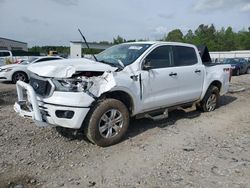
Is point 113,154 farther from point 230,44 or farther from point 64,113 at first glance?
point 230,44

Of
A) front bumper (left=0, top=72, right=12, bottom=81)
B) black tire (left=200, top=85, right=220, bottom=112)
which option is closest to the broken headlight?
black tire (left=200, top=85, right=220, bottom=112)

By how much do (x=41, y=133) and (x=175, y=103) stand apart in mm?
2865

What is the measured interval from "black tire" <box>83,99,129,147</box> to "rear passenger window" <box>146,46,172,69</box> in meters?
1.20

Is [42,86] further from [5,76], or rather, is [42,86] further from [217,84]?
[5,76]

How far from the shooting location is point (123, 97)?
5.66 m

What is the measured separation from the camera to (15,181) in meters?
4.10

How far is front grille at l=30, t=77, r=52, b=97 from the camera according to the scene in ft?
16.4

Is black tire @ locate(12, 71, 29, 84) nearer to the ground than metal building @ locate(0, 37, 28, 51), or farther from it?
nearer to the ground

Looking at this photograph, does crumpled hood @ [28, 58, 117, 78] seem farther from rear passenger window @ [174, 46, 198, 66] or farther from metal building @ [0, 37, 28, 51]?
metal building @ [0, 37, 28, 51]

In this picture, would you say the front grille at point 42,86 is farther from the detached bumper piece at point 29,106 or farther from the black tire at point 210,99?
the black tire at point 210,99

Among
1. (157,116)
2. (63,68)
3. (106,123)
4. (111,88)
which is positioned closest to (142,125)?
(157,116)

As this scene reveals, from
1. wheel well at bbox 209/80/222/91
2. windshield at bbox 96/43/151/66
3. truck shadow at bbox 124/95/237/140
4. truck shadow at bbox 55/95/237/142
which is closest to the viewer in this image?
truck shadow at bbox 55/95/237/142

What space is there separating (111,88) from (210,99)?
12.4ft

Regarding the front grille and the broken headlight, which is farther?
the front grille
